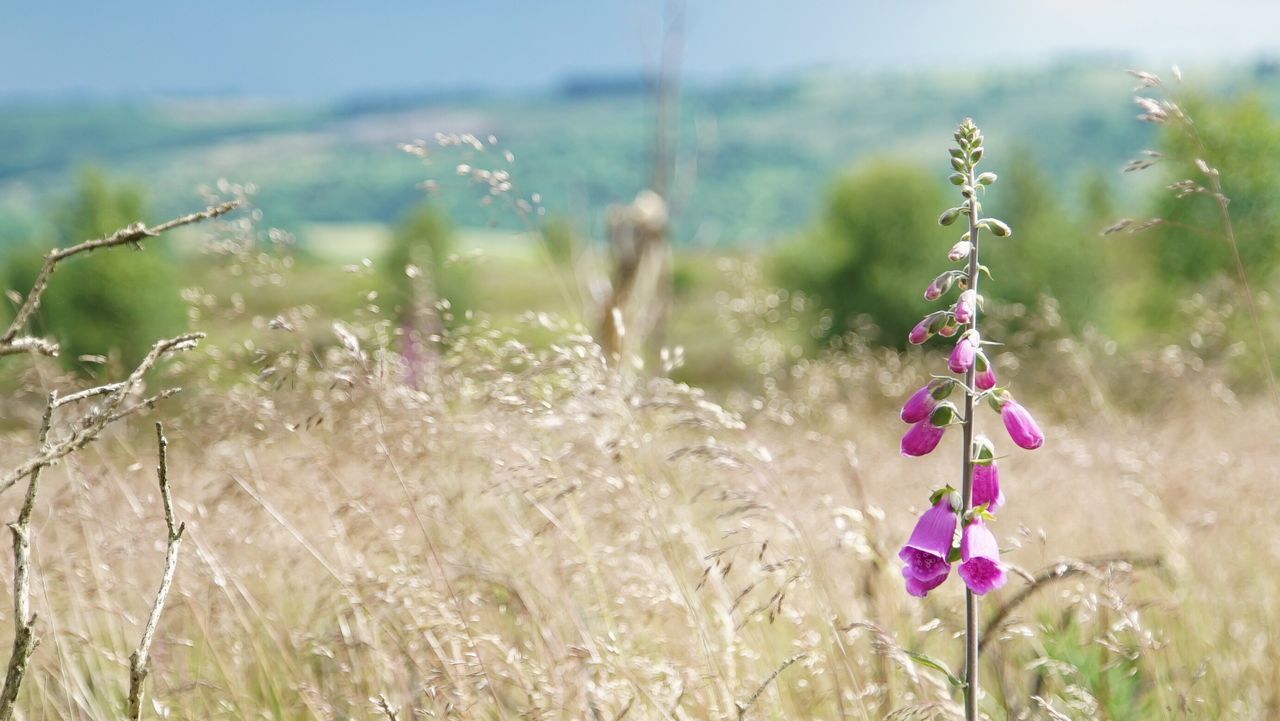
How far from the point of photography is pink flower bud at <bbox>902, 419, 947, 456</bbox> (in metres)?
1.58

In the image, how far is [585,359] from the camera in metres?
2.50

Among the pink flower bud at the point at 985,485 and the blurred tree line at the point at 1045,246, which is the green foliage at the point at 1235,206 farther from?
the pink flower bud at the point at 985,485

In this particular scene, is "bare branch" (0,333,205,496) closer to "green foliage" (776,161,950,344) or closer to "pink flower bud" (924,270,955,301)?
"pink flower bud" (924,270,955,301)

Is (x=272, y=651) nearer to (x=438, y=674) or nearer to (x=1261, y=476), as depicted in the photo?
(x=438, y=674)

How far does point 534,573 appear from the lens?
2852mm

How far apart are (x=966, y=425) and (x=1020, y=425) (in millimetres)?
152

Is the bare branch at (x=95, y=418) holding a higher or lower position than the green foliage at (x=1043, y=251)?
higher

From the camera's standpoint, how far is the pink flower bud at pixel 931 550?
1519 mm

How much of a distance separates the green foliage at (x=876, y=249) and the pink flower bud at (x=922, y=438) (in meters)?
51.8

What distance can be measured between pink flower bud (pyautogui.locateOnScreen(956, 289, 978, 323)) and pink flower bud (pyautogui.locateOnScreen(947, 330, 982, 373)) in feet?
0.08

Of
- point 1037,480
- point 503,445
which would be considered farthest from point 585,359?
point 1037,480

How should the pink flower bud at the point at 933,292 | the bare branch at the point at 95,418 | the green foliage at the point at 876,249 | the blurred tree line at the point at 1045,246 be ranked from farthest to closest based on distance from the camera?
the green foliage at the point at 876,249 → the blurred tree line at the point at 1045,246 → the pink flower bud at the point at 933,292 → the bare branch at the point at 95,418

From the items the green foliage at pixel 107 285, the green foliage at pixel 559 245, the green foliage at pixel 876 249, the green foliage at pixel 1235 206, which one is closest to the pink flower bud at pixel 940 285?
the green foliage at pixel 559 245

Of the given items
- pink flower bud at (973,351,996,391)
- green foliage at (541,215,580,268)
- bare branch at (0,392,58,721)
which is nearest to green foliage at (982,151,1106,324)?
green foliage at (541,215,580,268)
